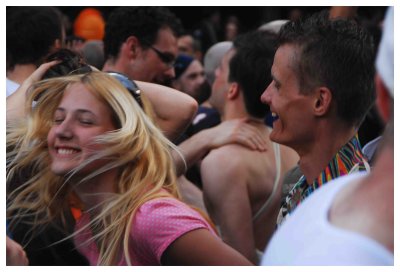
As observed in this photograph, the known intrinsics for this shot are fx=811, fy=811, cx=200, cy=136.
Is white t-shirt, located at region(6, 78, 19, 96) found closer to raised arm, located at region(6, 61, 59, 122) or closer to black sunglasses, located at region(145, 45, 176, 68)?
raised arm, located at region(6, 61, 59, 122)

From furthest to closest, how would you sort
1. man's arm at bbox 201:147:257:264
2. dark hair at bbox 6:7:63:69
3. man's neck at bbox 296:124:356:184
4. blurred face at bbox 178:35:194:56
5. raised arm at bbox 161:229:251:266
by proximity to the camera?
blurred face at bbox 178:35:194:56 → dark hair at bbox 6:7:63:69 → man's arm at bbox 201:147:257:264 → man's neck at bbox 296:124:356:184 → raised arm at bbox 161:229:251:266

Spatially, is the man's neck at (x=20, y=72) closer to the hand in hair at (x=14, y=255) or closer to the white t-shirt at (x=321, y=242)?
the hand in hair at (x=14, y=255)

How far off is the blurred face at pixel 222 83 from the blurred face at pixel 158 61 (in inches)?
13.0

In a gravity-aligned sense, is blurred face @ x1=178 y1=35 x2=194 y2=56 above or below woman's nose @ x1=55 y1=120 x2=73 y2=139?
below

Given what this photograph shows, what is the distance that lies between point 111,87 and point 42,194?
19.5 inches

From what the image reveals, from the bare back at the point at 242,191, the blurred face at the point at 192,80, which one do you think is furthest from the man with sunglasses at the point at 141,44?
the blurred face at the point at 192,80

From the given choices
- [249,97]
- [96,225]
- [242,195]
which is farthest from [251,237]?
[96,225]

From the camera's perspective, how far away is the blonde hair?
111 inches

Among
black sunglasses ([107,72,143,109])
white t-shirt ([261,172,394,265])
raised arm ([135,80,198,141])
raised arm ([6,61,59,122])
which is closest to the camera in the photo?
white t-shirt ([261,172,394,265])

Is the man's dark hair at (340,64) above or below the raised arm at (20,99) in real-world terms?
above

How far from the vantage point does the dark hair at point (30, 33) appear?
4301mm

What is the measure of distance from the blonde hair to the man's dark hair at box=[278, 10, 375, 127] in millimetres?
590

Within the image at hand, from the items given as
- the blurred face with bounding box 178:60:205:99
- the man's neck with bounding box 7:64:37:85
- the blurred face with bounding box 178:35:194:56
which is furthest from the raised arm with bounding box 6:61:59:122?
the blurred face with bounding box 178:35:194:56

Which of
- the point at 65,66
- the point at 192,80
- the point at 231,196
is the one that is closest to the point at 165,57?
the point at 231,196
